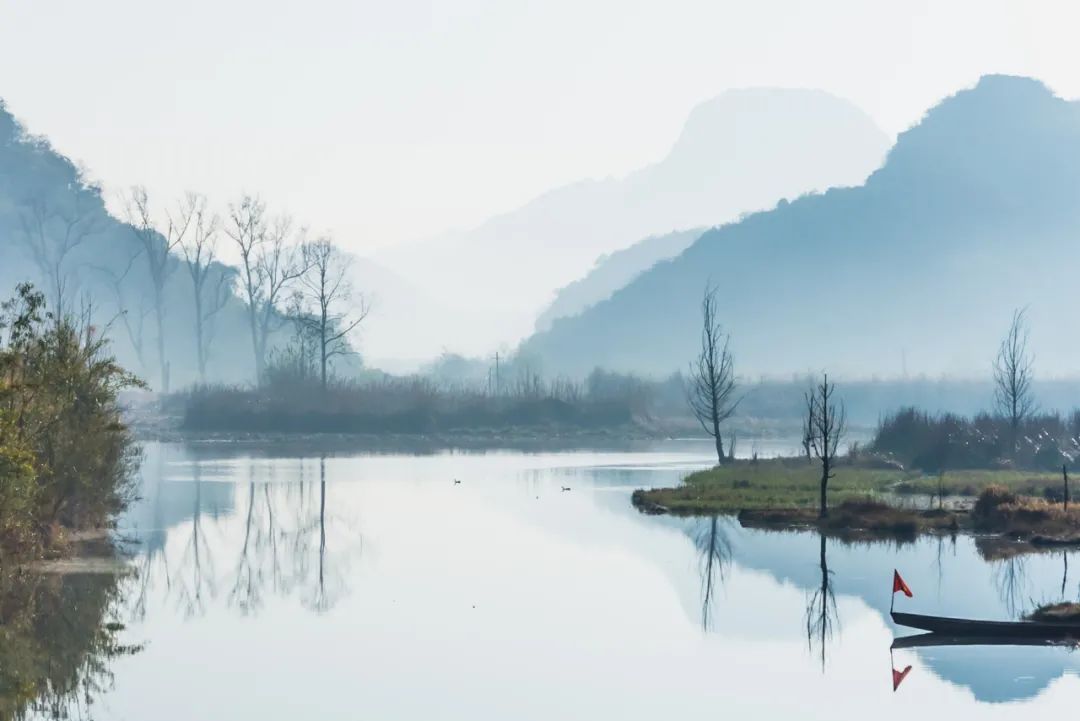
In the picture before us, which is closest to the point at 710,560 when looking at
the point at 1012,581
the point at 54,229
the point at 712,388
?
the point at 1012,581

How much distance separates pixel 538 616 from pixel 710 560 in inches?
383

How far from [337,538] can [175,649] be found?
55.7 ft

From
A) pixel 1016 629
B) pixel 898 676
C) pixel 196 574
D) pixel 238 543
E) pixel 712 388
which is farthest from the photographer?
pixel 712 388

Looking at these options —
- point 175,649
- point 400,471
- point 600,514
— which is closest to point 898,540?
point 600,514

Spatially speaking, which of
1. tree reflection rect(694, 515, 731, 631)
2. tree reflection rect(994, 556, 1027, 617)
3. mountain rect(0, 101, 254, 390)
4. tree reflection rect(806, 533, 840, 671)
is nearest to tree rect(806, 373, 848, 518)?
tree reflection rect(694, 515, 731, 631)

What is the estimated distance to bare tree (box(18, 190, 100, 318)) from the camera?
132 metres

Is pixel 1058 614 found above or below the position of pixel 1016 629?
above

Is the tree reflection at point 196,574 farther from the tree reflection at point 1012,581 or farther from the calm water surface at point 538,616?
the tree reflection at point 1012,581

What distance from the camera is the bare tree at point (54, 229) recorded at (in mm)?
132125

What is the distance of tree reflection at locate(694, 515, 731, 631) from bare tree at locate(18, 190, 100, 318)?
93.1m

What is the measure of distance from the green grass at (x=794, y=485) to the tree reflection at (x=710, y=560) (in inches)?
98.3

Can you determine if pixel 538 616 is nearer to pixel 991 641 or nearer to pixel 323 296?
pixel 991 641

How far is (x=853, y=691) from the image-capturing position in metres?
24.4

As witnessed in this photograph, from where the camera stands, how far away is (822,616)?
103 ft
